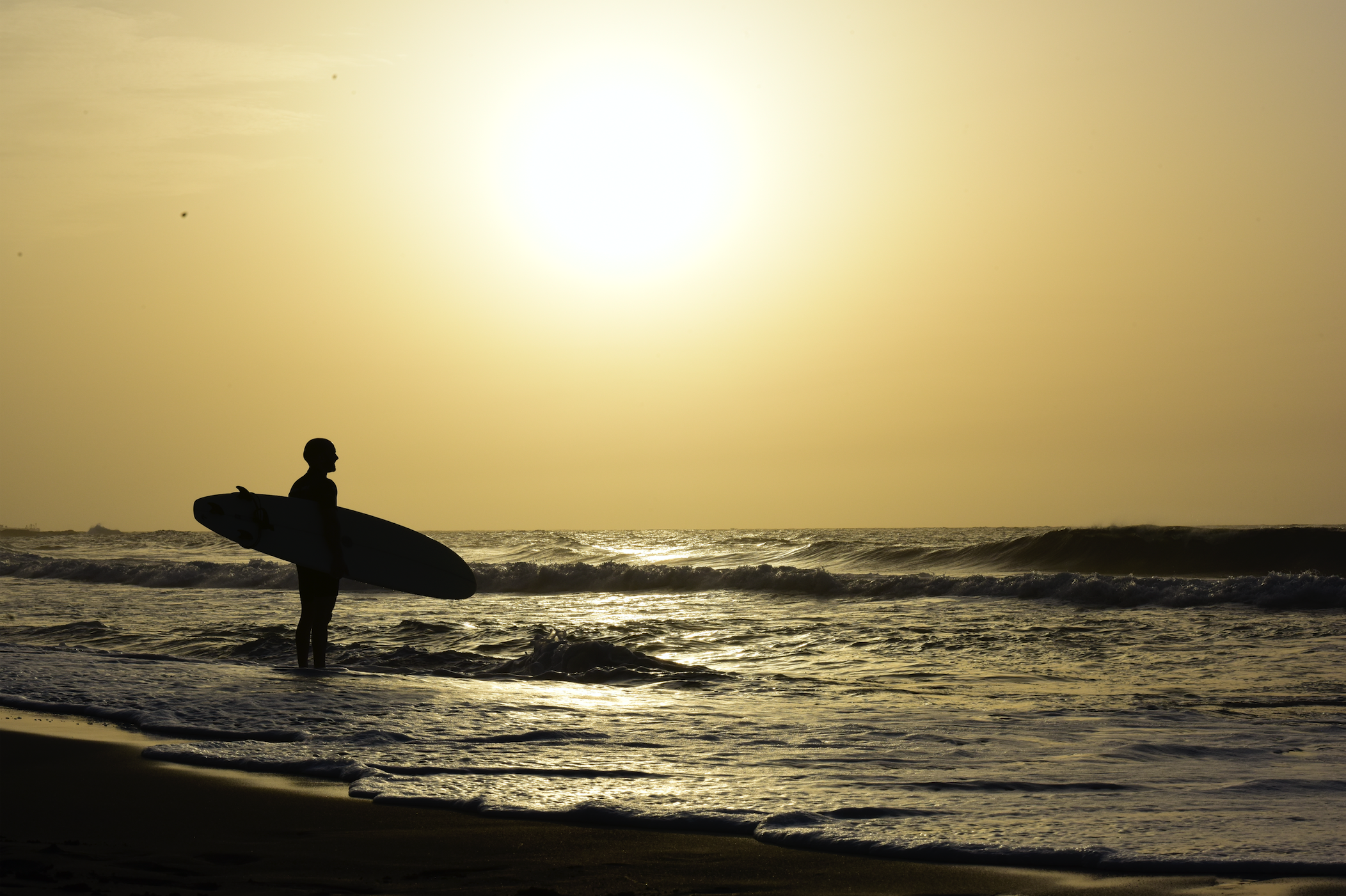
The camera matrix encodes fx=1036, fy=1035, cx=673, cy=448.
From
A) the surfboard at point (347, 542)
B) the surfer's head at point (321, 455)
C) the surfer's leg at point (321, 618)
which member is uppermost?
the surfer's head at point (321, 455)

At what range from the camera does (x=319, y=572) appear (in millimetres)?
7648

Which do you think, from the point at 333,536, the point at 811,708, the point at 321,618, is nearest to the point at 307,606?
the point at 321,618

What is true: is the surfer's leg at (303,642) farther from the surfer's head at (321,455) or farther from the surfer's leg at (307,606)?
the surfer's head at (321,455)

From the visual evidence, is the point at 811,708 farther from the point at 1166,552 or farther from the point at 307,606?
the point at 1166,552

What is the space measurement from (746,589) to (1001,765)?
552 inches

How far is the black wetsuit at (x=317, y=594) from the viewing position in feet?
25.1

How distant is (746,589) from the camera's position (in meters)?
18.6

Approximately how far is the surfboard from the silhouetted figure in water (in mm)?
71

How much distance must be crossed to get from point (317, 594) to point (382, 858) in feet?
15.3

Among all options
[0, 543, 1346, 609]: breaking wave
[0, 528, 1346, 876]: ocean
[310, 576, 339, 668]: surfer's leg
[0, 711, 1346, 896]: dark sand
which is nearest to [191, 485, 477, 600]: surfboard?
[310, 576, 339, 668]: surfer's leg

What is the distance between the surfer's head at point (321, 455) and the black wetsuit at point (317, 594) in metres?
0.07

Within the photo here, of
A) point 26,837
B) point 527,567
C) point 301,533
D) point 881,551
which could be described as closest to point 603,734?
point 26,837

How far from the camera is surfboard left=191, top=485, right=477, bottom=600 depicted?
8.02 m

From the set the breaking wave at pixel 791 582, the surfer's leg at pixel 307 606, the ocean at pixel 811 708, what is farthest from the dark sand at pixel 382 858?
the breaking wave at pixel 791 582
